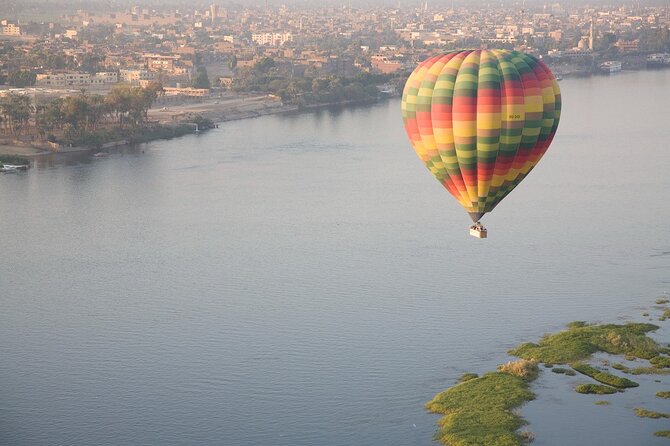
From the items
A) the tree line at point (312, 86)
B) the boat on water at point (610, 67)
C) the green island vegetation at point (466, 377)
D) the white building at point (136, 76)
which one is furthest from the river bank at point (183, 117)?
the boat on water at point (610, 67)

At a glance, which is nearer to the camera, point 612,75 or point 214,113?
point 214,113

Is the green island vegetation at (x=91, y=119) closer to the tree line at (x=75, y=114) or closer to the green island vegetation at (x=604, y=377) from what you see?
the tree line at (x=75, y=114)

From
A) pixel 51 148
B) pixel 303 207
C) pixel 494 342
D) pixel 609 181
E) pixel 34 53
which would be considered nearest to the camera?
pixel 494 342

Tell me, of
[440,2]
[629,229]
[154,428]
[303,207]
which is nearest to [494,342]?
[154,428]

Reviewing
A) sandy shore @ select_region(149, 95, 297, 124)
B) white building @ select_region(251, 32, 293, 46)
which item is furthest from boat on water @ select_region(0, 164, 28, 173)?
white building @ select_region(251, 32, 293, 46)

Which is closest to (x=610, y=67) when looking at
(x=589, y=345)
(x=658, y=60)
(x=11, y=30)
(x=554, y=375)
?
(x=658, y=60)

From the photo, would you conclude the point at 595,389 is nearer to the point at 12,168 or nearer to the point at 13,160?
the point at 12,168

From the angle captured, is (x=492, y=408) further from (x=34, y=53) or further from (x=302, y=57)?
A: (x=302, y=57)
